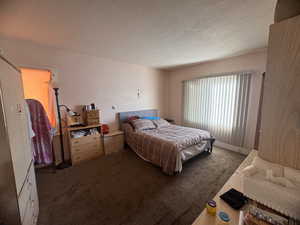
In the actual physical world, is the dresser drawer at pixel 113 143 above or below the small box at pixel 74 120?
below

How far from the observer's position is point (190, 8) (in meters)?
1.36

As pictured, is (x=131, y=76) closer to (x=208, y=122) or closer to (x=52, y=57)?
(x=52, y=57)

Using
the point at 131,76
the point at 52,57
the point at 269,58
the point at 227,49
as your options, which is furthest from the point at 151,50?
the point at 269,58

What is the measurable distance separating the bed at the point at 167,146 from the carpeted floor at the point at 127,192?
198 millimetres

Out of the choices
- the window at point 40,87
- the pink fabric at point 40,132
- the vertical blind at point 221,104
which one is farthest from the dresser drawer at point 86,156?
the vertical blind at point 221,104

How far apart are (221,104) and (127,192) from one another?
3152mm

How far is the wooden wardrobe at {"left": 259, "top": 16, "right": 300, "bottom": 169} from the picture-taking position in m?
0.56

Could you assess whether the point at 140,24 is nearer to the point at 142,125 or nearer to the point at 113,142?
the point at 142,125

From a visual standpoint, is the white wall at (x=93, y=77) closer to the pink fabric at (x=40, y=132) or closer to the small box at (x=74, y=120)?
the small box at (x=74, y=120)

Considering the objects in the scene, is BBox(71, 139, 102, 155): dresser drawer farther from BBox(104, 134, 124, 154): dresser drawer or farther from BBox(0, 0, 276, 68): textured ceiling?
BBox(0, 0, 276, 68): textured ceiling

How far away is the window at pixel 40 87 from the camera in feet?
7.70

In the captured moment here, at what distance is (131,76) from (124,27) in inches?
77.3

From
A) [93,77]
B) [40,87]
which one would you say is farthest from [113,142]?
[40,87]

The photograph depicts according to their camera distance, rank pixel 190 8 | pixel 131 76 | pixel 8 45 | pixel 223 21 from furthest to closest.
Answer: pixel 131 76 → pixel 8 45 → pixel 223 21 → pixel 190 8
